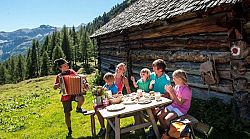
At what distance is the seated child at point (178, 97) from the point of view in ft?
18.9

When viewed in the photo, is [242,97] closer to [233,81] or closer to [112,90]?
[233,81]

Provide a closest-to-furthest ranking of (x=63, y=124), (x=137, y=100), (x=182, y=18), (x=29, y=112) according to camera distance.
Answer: (x=137, y=100) < (x=182, y=18) < (x=63, y=124) < (x=29, y=112)

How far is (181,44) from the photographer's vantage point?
8898 millimetres

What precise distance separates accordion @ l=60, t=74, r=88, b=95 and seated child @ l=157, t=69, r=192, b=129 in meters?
2.41

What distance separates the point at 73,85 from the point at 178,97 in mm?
2767

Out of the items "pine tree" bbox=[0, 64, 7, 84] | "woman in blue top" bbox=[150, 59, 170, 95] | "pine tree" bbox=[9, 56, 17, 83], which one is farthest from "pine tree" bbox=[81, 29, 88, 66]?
"woman in blue top" bbox=[150, 59, 170, 95]

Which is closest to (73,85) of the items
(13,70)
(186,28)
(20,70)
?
(186,28)

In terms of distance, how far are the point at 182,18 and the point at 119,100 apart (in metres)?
3.55

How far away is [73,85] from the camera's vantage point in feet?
24.0

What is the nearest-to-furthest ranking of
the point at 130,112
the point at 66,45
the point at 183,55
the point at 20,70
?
the point at 130,112
the point at 183,55
the point at 66,45
the point at 20,70

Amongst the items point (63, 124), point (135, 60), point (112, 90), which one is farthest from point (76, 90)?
point (135, 60)

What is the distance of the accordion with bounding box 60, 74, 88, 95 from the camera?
719 centimetres

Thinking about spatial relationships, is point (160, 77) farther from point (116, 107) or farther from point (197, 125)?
point (116, 107)

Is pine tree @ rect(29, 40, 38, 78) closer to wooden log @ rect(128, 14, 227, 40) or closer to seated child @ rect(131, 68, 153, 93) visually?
wooden log @ rect(128, 14, 227, 40)
